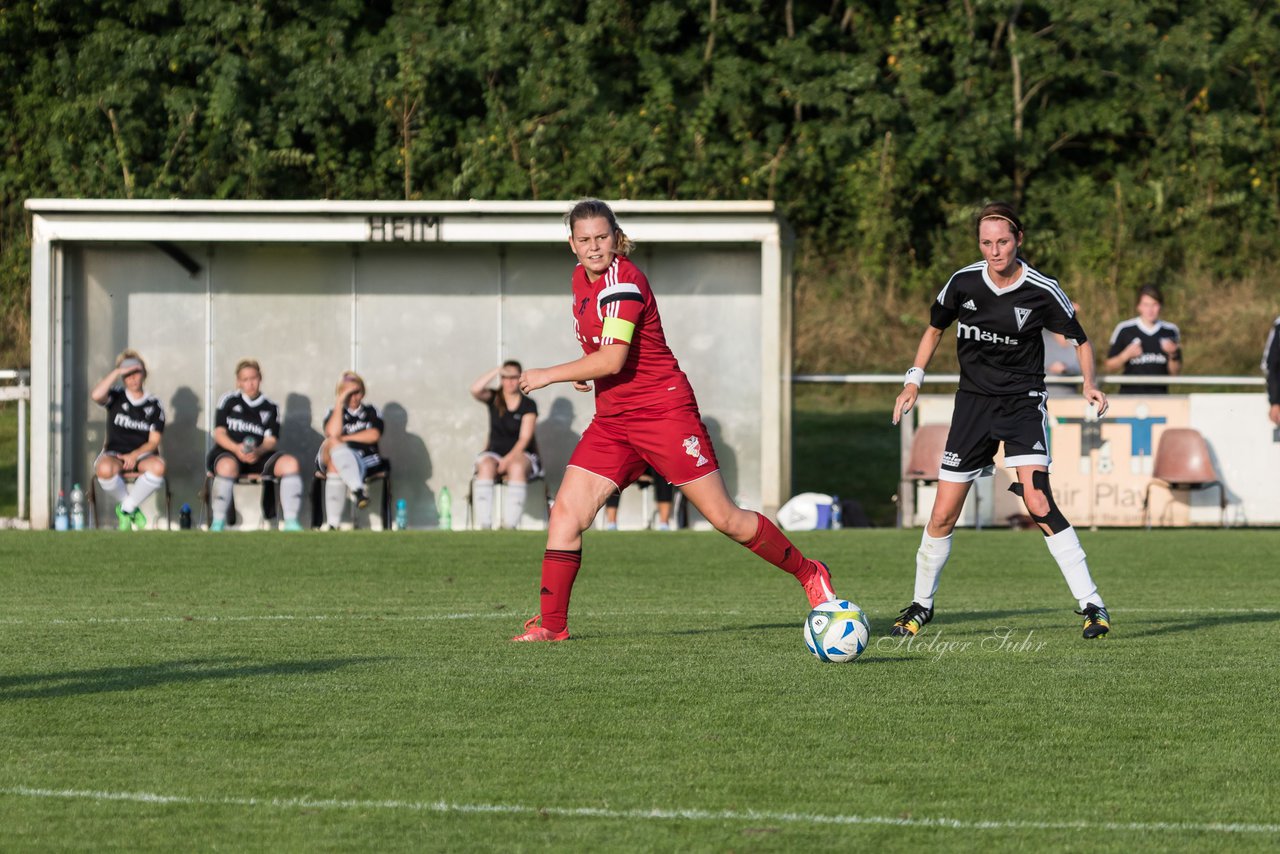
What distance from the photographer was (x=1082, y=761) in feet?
16.4

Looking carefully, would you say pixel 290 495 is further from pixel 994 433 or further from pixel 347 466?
pixel 994 433

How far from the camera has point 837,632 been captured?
6738mm

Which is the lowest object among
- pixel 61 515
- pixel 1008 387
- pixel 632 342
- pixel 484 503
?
pixel 61 515

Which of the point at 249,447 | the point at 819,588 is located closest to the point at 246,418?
the point at 249,447

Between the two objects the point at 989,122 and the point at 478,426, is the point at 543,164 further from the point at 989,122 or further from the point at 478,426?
the point at 478,426

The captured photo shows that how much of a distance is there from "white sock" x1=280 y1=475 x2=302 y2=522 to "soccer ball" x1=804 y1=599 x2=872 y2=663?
32.1 ft

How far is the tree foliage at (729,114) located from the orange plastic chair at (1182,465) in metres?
9.46

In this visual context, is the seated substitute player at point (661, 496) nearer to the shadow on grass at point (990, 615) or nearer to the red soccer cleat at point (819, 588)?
the shadow on grass at point (990, 615)

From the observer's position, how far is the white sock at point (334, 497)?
52.3 feet

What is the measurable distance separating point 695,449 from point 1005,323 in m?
1.43

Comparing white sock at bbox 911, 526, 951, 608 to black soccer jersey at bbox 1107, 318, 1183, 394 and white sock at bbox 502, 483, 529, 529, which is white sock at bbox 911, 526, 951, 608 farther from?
black soccer jersey at bbox 1107, 318, 1183, 394

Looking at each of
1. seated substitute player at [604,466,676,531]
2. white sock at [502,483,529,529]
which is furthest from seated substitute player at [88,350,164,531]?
seated substitute player at [604,466,676,531]

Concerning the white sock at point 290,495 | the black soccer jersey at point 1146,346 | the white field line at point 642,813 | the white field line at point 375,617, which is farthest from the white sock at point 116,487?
the white field line at point 642,813

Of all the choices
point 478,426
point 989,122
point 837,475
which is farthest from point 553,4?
point 478,426
